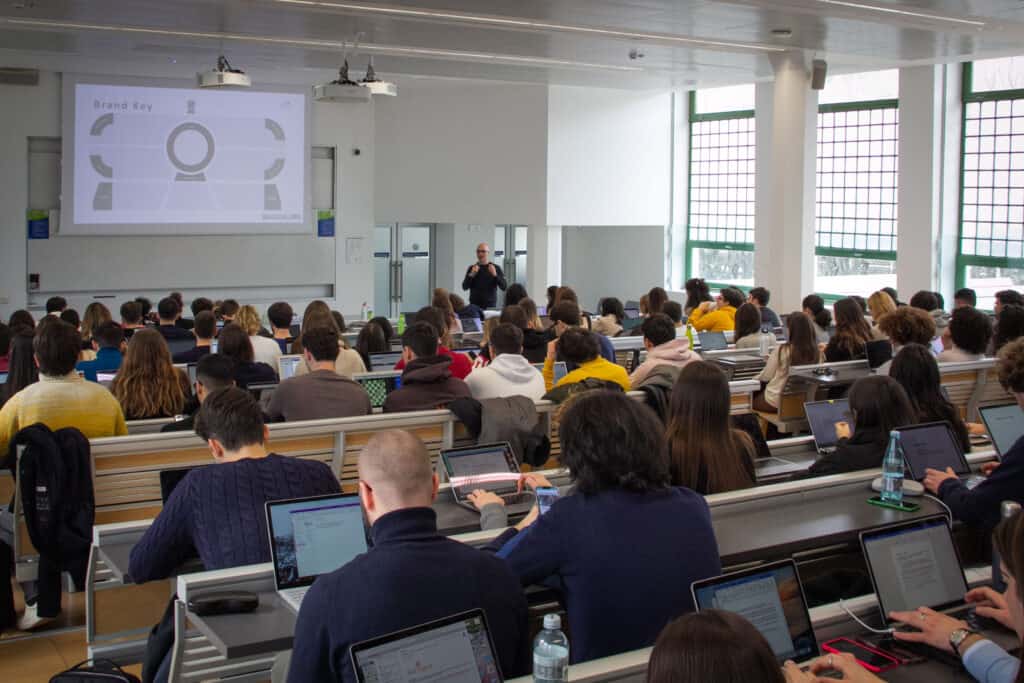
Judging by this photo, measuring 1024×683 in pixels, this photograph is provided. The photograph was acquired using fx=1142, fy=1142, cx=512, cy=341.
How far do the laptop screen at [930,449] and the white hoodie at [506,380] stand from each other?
2331mm

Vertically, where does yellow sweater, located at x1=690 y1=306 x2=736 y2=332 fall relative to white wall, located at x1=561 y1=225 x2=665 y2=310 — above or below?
below

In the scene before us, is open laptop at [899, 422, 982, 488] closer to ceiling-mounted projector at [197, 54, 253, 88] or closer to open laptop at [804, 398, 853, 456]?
open laptop at [804, 398, 853, 456]

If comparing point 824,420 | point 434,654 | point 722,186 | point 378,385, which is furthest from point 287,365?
point 722,186

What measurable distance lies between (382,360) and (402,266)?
902 cm

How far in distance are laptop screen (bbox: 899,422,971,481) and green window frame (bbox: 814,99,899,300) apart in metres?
9.66

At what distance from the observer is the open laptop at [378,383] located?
697 centimetres

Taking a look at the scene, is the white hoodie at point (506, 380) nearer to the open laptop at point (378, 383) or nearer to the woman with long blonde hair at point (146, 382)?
the open laptop at point (378, 383)

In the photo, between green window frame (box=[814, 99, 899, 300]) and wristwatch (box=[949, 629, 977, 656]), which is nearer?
wristwatch (box=[949, 629, 977, 656])

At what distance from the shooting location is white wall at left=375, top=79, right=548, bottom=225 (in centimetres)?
1528

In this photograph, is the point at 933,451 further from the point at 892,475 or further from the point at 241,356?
the point at 241,356

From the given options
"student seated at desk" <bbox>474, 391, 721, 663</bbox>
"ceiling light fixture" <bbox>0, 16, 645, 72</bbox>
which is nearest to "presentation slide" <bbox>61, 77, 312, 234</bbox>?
"ceiling light fixture" <bbox>0, 16, 645, 72</bbox>

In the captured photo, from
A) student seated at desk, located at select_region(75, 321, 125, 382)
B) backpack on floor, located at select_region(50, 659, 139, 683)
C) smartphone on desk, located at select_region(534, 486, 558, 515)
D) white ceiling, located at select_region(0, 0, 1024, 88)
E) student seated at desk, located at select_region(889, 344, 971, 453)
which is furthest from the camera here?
white ceiling, located at select_region(0, 0, 1024, 88)

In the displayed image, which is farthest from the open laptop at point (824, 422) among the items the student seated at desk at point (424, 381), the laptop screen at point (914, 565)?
the laptop screen at point (914, 565)

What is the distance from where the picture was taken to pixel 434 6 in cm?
895
